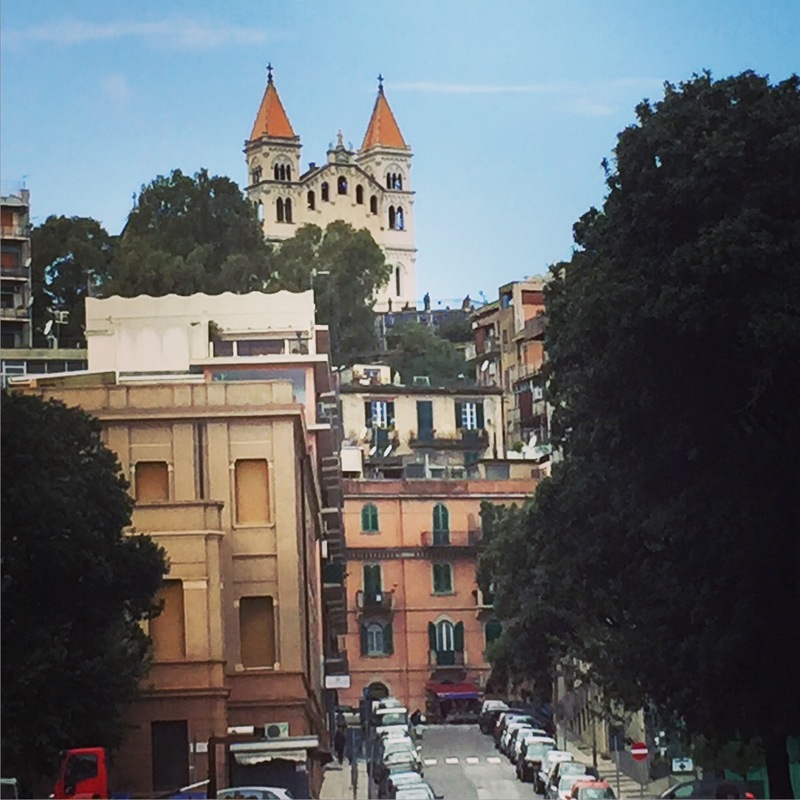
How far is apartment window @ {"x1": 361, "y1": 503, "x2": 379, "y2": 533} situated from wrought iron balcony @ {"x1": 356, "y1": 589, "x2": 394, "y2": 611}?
141 cm

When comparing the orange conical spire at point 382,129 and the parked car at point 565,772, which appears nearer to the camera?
the orange conical spire at point 382,129

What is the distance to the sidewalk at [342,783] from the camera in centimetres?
3438

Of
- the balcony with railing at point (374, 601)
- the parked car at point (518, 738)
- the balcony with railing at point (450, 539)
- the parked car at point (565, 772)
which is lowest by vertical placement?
the parked car at point (565, 772)

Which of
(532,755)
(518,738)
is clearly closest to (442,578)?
(518,738)

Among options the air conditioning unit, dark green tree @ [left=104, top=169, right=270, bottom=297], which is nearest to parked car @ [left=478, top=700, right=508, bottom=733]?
dark green tree @ [left=104, top=169, right=270, bottom=297]

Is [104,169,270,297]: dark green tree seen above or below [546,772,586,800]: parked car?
above

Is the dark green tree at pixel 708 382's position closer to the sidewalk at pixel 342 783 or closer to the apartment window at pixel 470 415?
the sidewalk at pixel 342 783

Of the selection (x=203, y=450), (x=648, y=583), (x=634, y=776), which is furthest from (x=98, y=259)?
(x=648, y=583)

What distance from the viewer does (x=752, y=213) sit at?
1018 inches

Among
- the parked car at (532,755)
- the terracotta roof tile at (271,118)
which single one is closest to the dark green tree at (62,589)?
the terracotta roof tile at (271,118)

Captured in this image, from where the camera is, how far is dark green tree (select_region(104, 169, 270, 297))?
128 feet

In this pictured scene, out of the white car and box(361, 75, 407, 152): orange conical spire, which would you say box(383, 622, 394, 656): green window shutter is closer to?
box(361, 75, 407, 152): orange conical spire

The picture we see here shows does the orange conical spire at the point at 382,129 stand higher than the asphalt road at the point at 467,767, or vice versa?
the orange conical spire at the point at 382,129

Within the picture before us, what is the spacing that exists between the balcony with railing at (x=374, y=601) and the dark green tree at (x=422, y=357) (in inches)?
241
